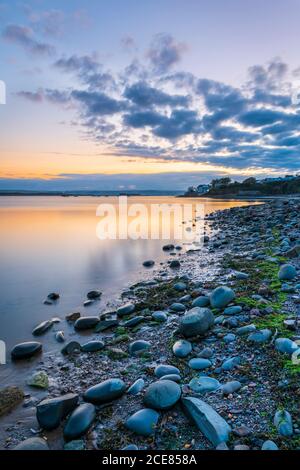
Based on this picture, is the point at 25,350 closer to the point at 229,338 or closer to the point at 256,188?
the point at 229,338

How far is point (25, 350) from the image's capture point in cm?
414

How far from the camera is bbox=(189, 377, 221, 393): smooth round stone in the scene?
9.32ft

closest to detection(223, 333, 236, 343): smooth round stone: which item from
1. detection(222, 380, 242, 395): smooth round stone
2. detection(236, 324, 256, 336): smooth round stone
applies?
detection(236, 324, 256, 336): smooth round stone

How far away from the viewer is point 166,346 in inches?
154

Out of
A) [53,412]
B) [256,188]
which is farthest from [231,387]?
[256,188]

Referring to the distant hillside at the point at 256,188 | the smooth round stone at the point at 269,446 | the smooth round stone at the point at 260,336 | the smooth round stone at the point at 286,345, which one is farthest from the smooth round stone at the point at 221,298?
the distant hillside at the point at 256,188

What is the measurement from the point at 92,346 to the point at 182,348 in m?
1.34

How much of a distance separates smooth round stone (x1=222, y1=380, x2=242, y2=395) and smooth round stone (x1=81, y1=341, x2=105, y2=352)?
1.96 metres

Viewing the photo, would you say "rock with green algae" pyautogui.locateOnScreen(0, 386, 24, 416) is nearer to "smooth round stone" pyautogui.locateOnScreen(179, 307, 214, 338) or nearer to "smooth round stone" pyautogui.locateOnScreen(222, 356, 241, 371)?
"smooth round stone" pyautogui.locateOnScreen(179, 307, 214, 338)

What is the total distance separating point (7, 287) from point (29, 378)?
4.65 m

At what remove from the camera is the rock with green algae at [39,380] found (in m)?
3.39
